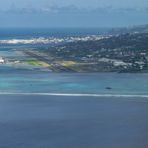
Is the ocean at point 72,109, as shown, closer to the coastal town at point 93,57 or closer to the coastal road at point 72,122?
the coastal road at point 72,122

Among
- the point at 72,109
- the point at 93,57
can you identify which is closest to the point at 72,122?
the point at 72,109

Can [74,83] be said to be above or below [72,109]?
below

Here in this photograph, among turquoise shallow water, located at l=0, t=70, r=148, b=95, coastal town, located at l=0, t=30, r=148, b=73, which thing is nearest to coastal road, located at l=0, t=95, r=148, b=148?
turquoise shallow water, located at l=0, t=70, r=148, b=95

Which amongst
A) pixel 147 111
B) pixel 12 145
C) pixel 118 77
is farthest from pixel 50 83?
pixel 12 145

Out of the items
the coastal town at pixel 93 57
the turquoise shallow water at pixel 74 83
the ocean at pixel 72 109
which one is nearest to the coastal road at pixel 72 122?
the ocean at pixel 72 109

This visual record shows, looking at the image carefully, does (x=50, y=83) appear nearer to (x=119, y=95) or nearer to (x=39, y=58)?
(x=119, y=95)

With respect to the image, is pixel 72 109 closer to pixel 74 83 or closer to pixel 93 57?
pixel 74 83
